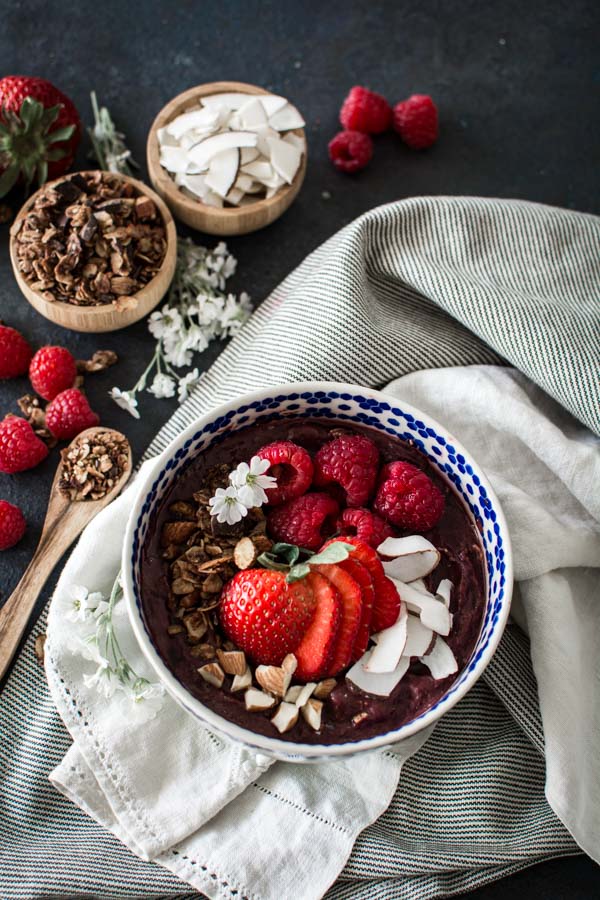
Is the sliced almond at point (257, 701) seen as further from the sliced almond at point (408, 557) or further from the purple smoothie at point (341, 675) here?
the sliced almond at point (408, 557)

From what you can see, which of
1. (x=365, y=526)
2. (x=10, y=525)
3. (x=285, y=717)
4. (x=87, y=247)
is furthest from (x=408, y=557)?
(x=87, y=247)

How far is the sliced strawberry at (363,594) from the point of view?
1.37m

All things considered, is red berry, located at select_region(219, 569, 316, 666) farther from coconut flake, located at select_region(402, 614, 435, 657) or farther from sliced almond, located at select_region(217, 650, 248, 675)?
coconut flake, located at select_region(402, 614, 435, 657)

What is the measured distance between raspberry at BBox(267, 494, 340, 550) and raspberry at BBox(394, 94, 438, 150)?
1.09 m

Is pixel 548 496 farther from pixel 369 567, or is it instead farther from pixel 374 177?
pixel 374 177

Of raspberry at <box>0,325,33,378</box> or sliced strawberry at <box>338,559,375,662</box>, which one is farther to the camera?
raspberry at <box>0,325,33,378</box>

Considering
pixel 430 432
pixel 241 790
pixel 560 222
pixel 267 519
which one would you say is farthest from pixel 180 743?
pixel 560 222

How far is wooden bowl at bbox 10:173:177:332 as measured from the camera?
73.3 inches

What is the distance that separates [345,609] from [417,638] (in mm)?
141

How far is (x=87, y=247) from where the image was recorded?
73.7 inches

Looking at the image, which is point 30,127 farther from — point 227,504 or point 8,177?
point 227,504

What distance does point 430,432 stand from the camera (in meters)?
1.52

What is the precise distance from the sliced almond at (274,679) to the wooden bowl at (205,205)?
1038mm

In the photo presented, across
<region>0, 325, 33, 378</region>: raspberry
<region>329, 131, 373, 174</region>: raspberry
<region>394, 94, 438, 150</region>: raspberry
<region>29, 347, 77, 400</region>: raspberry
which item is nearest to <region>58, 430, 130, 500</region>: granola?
<region>29, 347, 77, 400</region>: raspberry
